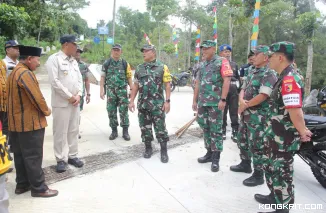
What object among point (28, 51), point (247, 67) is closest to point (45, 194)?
point (28, 51)

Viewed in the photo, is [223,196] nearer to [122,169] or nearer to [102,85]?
[122,169]

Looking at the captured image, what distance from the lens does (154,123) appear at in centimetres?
389

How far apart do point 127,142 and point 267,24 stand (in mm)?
19892

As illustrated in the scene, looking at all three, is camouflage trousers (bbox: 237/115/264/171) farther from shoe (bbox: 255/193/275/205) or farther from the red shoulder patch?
the red shoulder patch

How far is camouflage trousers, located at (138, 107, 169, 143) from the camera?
Answer: 12.7 ft

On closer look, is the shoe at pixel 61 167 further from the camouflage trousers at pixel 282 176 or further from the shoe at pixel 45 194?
the camouflage trousers at pixel 282 176

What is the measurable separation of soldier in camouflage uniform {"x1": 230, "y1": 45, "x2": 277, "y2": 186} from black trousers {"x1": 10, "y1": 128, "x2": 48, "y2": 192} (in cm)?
225

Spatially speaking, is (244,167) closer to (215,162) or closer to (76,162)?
(215,162)

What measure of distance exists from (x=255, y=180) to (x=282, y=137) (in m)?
1.05

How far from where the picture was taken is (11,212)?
8.21 feet

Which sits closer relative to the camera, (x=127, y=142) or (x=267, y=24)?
(x=127, y=142)

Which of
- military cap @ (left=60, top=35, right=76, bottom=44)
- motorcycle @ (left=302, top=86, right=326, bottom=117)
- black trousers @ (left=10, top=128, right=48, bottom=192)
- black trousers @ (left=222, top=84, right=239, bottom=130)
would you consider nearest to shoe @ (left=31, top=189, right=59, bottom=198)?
black trousers @ (left=10, top=128, right=48, bottom=192)

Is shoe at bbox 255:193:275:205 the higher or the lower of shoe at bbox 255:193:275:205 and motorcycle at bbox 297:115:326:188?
the lower

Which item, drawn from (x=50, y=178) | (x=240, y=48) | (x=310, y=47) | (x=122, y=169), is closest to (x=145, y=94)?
(x=122, y=169)
